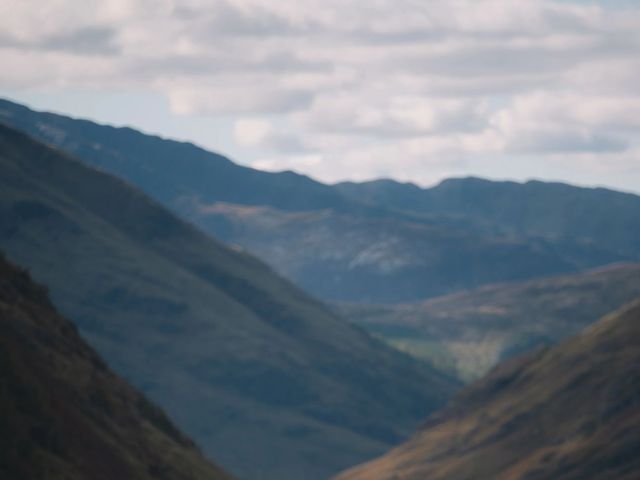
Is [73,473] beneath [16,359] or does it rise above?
beneath

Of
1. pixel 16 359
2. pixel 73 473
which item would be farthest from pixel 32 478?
pixel 16 359

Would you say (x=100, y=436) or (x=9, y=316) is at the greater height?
(x=9, y=316)

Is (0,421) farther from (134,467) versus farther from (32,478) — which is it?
(134,467)

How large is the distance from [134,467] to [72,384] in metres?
15.9

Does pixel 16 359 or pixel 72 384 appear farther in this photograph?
pixel 72 384

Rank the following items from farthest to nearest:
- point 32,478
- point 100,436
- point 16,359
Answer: point 100,436, point 16,359, point 32,478

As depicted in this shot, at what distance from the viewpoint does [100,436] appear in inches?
7254

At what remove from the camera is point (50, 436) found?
160250 millimetres

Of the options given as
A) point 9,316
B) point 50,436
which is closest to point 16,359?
point 50,436

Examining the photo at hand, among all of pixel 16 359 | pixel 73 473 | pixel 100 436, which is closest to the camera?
pixel 73 473

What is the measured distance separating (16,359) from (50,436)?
11985mm

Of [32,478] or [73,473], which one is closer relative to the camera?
[32,478]

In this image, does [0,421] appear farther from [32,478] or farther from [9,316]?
[9,316]

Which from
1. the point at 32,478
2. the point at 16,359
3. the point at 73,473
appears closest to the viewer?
the point at 32,478
